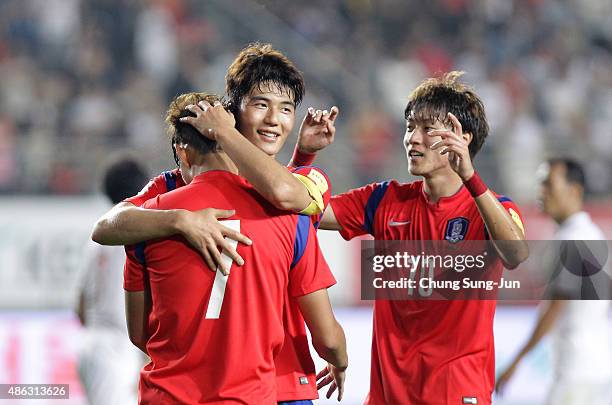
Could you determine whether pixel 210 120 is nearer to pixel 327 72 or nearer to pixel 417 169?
pixel 417 169

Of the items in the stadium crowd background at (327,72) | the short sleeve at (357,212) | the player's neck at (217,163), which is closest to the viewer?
the player's neck at (217,163)

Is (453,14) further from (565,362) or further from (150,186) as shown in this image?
(150,186)

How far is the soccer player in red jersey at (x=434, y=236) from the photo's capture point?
3797 mm

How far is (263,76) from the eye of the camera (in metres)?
3.54

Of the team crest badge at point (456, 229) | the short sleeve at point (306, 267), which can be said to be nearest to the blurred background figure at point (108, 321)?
the team crest badge at point (456, 229)

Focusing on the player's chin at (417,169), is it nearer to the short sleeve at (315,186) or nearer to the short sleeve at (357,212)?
the short sleeve at (357,212)

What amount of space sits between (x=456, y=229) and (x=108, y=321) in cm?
242

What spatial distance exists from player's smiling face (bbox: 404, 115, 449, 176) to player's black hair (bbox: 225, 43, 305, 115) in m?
0.61

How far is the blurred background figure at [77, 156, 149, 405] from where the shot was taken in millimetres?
5488

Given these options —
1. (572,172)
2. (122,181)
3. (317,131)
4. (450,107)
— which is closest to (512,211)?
(450,107)

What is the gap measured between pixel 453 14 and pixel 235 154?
1060 centimetres

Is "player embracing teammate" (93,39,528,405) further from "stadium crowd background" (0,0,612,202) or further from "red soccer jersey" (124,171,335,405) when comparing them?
"stadium crowd background" (0,0,612,202)

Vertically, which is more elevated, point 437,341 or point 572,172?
point 572,172

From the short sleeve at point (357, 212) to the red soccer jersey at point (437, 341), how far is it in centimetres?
19
